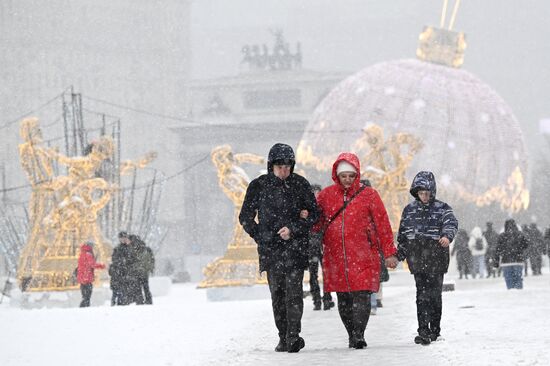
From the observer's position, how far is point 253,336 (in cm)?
1073

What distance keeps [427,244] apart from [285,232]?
126cm

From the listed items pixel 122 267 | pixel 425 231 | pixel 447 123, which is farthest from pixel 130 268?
pixel 447 123

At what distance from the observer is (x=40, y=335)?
1148 cm

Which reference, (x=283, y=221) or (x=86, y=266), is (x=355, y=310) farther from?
(x=86, y=266)

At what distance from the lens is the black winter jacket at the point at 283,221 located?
876cm

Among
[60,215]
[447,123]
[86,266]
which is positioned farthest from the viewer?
[447,123]

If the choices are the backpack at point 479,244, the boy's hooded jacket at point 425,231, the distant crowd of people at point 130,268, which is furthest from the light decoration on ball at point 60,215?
the boy's hooded jacket at point 425,231

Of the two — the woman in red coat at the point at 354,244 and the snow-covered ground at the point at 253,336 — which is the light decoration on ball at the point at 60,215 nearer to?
the snow-covered ground at the point at 253,336

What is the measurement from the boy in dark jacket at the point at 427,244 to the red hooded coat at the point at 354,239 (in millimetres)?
528

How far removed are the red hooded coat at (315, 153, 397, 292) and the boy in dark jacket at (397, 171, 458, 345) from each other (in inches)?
20.8

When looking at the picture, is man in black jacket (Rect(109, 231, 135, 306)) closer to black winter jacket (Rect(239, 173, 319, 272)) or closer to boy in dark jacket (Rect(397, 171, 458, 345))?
boy in dark jacket (Rect(397, 171, 458, 345))

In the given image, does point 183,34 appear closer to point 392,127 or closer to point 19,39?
point 19,39

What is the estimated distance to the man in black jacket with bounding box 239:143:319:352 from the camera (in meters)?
8.73

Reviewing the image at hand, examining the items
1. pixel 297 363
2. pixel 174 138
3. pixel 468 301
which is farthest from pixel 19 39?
pixel 297 363
